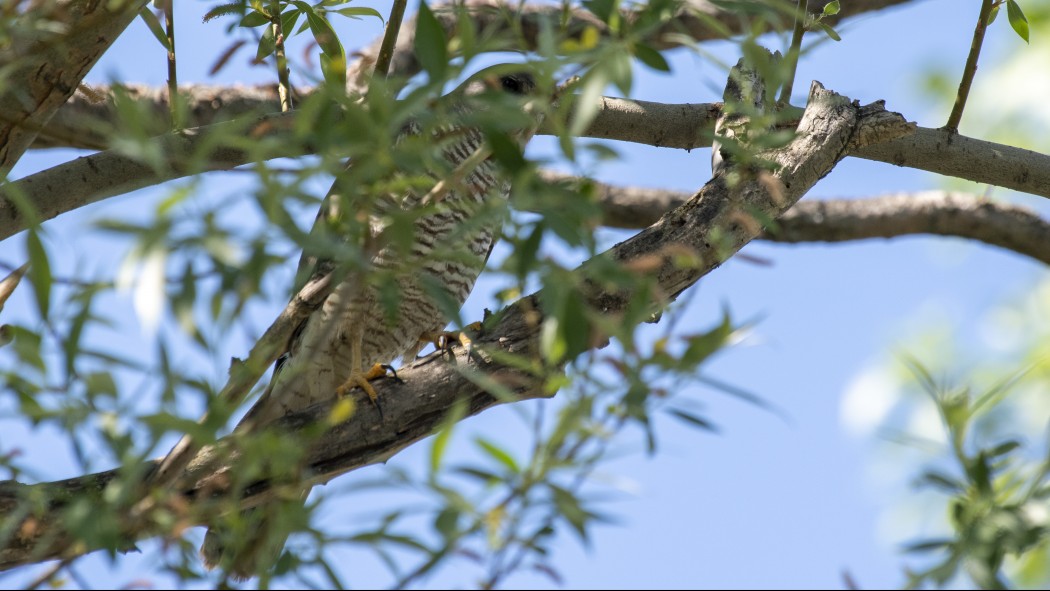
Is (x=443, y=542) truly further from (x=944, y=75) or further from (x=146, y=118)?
(x=944, y=75)

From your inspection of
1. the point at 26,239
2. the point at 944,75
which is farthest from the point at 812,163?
the point at 944,75

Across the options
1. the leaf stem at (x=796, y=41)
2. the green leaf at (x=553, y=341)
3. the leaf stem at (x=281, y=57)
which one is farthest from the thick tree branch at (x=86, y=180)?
the green leaf at (x=553, y=341)

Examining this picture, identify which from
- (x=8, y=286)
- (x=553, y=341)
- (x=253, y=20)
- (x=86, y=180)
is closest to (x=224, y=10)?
(x=253, y=20)

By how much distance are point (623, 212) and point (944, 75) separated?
13.7 feet

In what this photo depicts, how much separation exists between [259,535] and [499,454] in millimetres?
472

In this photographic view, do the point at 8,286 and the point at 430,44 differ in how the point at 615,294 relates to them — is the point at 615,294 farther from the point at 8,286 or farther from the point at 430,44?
the point at 8,286

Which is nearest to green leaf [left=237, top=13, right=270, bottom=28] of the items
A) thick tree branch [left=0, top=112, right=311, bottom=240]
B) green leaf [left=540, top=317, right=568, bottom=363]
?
thick tree branch [left=0, top=112, right=311, bottom=240]

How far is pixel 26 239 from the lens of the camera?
54.1 inches

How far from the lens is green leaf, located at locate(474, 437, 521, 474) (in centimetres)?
129

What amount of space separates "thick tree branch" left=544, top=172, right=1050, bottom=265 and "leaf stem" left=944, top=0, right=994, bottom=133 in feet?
4.62

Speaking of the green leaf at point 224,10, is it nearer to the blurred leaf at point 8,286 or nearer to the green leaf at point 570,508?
the blurred leaf at point 8,286

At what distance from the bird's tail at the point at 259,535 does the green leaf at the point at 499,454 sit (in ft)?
0.85

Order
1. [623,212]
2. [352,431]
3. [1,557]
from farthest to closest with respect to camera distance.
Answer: [623,212], [352,431], [1,557]

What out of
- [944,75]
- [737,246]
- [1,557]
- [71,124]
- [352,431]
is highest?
[944,75]
